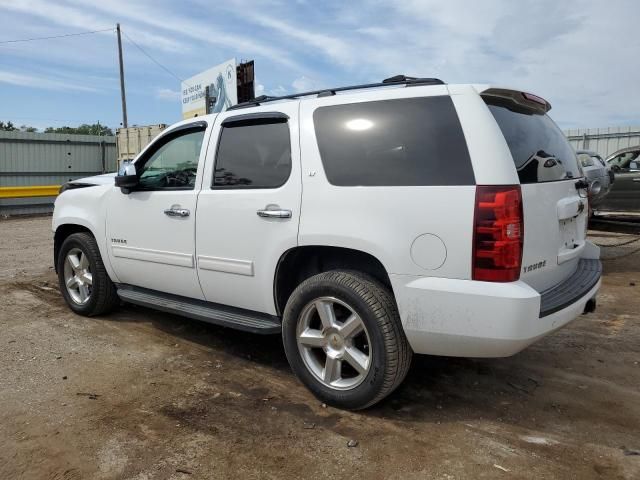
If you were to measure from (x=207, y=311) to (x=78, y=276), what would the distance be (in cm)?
200

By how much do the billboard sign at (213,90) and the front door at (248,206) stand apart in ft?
34.1

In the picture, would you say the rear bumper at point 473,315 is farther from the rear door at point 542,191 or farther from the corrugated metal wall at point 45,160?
the corrugated metal wall at point 45,160

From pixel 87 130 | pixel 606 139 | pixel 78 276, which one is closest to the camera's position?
pixel 78 276

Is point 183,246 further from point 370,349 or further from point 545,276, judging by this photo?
point 545,276

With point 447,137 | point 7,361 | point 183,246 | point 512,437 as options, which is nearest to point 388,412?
point 512,437

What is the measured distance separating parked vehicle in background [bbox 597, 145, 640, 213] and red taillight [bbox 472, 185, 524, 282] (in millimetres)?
9056

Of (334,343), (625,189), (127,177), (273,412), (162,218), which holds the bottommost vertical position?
(273,412)

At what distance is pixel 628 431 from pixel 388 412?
4.54ft

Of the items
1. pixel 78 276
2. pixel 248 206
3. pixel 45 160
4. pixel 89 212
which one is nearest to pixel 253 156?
pixel 248 206

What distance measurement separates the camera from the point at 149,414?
10.7 feet

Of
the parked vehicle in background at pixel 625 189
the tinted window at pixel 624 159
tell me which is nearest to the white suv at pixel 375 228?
the parked vehicle in background at pixel 625 189

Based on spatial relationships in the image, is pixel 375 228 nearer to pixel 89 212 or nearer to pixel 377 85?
pixel 377 85

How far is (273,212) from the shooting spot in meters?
3.49

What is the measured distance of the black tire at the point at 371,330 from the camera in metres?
3.03
